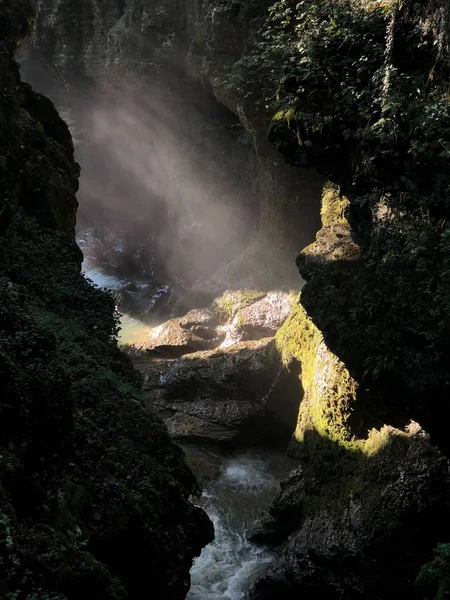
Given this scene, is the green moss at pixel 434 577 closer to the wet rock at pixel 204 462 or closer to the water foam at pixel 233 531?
the water foam at pixel 233 531

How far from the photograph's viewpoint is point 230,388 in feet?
59.3

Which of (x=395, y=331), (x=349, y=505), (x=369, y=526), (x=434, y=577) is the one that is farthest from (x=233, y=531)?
(x=434, y=577)

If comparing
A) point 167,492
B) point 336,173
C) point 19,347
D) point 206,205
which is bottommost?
point 167,492

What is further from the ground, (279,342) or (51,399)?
(279,342)

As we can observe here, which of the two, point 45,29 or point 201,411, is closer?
point 201,411

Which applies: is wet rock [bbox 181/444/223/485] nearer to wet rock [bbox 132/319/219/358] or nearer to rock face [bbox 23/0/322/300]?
wet rock [bbox 132/319/219/358]

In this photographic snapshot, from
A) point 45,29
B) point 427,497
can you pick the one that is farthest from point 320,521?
point 45,29

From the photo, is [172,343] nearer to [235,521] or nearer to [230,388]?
[230,388]

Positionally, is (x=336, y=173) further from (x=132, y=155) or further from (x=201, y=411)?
(x=132, y=155)

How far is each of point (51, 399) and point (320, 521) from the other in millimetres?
7722

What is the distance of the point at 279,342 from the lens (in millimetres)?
17406

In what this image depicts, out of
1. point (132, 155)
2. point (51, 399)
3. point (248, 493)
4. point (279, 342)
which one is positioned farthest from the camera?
point (132, 155)

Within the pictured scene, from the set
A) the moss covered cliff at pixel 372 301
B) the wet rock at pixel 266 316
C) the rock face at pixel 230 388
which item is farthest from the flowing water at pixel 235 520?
the wet rock at pixel 266 316

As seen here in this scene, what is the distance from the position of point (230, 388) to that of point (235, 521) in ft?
17.0
